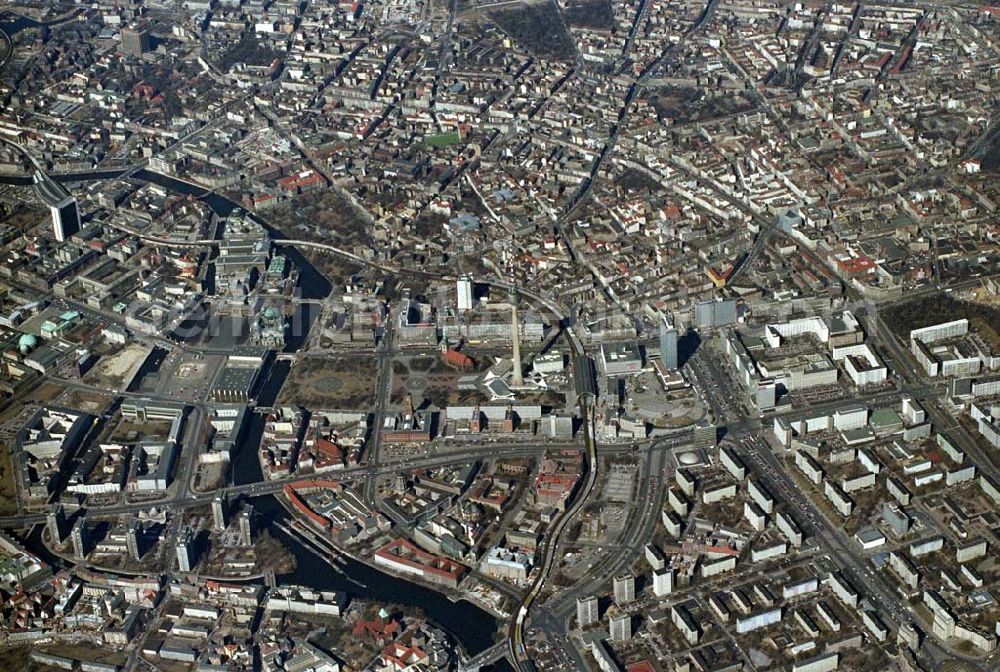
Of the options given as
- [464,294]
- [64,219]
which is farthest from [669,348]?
[64,219]

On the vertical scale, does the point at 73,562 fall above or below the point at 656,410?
below

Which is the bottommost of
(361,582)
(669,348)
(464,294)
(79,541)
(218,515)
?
(79,541)

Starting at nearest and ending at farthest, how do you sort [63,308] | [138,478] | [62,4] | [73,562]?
[73,562]
[138,478]
[63,308]
[62,4]

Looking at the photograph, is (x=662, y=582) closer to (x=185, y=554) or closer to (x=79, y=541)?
(x=185, y=554)

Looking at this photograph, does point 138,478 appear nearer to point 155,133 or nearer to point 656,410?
point 656,410

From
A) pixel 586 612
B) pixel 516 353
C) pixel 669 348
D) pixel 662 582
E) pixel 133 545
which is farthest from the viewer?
pixel 669 348

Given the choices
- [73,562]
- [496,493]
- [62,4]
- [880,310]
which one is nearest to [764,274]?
[880,310]
